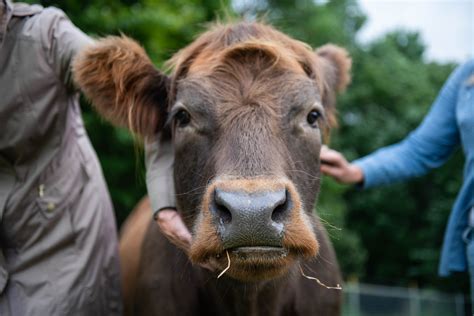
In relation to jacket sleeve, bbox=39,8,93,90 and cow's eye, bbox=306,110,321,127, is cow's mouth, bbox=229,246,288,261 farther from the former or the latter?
jacket sleeve, bbox=39,8,93,90

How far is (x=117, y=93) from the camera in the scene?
3762mm

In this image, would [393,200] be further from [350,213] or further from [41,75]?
[41,75]

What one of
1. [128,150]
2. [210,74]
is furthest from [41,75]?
[128,150]

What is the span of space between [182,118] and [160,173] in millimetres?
410

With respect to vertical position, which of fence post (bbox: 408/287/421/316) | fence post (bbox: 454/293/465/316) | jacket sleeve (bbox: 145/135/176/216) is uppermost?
jacket sleeve (bbox: 145/135/176/216)

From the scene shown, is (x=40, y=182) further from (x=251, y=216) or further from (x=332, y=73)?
(x=332, y=73)

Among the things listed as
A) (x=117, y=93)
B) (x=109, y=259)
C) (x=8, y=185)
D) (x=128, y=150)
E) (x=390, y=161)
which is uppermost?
(x=117, y=93)

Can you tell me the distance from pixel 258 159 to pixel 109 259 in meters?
1.76

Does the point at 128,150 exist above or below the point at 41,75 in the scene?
below

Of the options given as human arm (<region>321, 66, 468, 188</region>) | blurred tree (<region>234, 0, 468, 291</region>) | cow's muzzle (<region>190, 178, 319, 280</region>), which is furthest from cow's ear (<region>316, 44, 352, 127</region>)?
blurred tree (<region>234, 0, 468, 291</region>)

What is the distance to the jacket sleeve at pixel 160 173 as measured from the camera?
3566 mm

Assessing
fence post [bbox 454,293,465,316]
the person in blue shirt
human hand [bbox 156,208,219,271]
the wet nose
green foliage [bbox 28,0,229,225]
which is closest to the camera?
the wet nose

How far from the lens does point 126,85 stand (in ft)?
12.5

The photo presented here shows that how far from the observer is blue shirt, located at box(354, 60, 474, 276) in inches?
158
